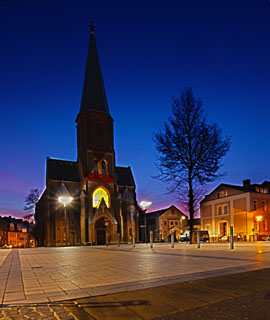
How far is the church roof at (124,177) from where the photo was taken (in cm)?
6646

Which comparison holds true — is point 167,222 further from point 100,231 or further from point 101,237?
point 100,231

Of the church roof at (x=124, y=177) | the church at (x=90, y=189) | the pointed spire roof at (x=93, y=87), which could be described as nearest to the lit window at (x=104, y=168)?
the church at (x=90, y=189)

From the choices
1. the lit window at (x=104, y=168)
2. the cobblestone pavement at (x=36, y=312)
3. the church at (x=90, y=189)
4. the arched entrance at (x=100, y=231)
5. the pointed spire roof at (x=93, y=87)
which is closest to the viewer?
the cobblestone pavement at (x=36, y=312)

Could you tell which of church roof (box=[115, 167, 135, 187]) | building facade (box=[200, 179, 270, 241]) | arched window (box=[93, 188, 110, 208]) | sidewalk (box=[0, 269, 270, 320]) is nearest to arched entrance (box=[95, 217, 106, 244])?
arched window (box=[93, 188, 110, 208])

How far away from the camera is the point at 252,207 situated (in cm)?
4575

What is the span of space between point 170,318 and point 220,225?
162 feet

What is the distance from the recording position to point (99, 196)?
58844 mm

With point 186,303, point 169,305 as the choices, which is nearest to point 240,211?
point 186,303

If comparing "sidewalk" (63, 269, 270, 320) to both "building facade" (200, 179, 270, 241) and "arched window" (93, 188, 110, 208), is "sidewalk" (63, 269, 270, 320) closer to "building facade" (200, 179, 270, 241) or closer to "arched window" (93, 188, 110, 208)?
"building facade" (200, 179, 270, 241)

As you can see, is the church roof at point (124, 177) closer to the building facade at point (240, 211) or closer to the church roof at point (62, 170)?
the church roof at point (62, 170)

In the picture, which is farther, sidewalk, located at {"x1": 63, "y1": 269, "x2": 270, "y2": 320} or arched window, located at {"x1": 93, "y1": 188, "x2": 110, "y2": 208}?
arched window, located at {"x1": 93, "y1": 188, "x2": 110, "y2": 208}

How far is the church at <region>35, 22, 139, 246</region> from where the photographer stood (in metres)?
55.0

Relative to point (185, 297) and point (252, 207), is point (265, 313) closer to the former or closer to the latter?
point (185, 297)

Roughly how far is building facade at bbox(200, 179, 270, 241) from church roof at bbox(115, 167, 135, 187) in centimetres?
1954
